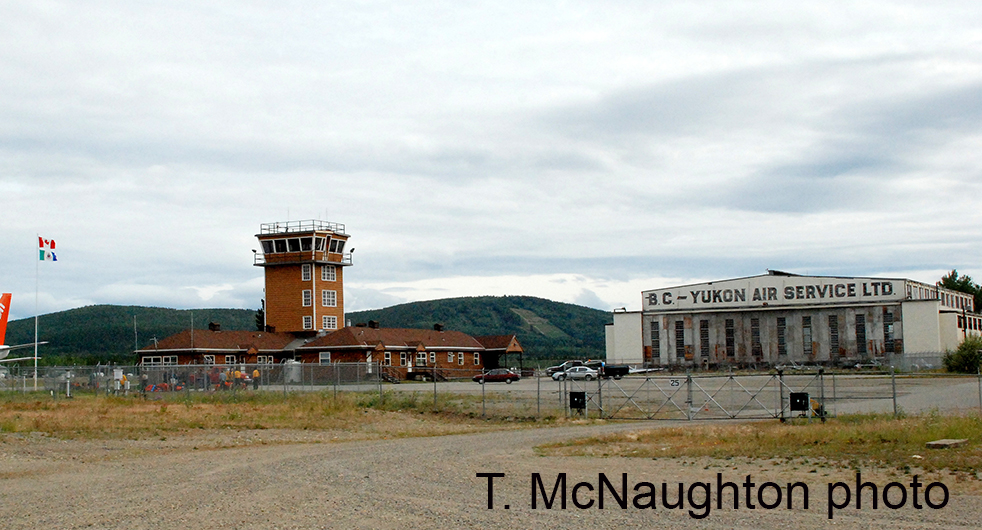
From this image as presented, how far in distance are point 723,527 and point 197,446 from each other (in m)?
19.1

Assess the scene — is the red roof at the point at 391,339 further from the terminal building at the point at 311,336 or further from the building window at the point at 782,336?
the building window at the point at 782,336

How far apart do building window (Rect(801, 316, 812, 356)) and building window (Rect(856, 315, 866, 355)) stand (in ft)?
13.3

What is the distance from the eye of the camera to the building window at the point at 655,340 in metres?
90.1

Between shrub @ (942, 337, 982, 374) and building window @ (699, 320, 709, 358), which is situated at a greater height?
building window @ (699, 320, 709, 358)

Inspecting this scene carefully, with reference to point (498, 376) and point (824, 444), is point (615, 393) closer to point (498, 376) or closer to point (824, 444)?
point (498, 376)

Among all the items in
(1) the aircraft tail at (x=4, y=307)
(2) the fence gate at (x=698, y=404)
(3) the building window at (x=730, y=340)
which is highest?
(1) the aircraft tail at (x=4, y=307)

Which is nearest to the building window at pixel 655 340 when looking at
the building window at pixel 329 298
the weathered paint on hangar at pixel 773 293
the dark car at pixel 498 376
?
the weathered paint on hangar at pixel 773 293

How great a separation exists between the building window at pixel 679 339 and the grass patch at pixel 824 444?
194ft

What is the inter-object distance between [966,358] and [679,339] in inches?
1145

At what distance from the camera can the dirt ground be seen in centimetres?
1300

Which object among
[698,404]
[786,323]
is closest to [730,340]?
[786,323]

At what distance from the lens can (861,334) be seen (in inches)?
3248

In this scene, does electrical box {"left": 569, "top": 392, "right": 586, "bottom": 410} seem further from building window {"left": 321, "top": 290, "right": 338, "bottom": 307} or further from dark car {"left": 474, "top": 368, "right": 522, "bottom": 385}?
building window {"left": 321, "top": 290, "right": 338, "bottom": 307}

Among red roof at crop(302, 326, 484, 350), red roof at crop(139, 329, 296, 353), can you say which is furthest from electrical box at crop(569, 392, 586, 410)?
red roof at crop(139, 329, 296, 353)
